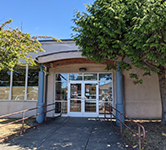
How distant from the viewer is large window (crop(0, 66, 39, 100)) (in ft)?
27.9

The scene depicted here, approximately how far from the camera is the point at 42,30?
7.47m

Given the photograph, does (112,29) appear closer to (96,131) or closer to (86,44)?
(86,44)

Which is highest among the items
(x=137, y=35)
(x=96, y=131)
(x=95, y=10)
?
(x=95, y=10)

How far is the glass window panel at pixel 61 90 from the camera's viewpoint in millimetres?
8531

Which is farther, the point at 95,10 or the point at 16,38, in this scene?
the point at 16,38

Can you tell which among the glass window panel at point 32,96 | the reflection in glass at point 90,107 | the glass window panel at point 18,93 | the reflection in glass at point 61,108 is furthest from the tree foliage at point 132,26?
the glass window panel at point 18,93

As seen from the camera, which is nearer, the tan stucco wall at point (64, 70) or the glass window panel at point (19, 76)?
the tan stucco wall at point (64, 70)

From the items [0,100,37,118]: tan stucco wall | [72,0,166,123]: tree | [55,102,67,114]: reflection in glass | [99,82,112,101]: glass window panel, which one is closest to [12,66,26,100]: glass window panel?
[0,100,37,118]: tan stucco wall

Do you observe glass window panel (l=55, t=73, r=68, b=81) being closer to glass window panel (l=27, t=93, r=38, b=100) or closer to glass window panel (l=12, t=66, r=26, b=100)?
glass window panel (l=27, t=93, r=38, b=100)

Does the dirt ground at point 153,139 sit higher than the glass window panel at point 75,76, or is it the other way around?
the glass window panel at point 75,76

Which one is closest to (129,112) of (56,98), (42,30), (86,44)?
(56,98)

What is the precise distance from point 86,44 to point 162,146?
3913 millimetres

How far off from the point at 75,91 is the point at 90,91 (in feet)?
2.98

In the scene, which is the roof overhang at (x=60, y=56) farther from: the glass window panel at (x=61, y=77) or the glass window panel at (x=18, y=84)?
the glass window panel at (x=18, y=84)
